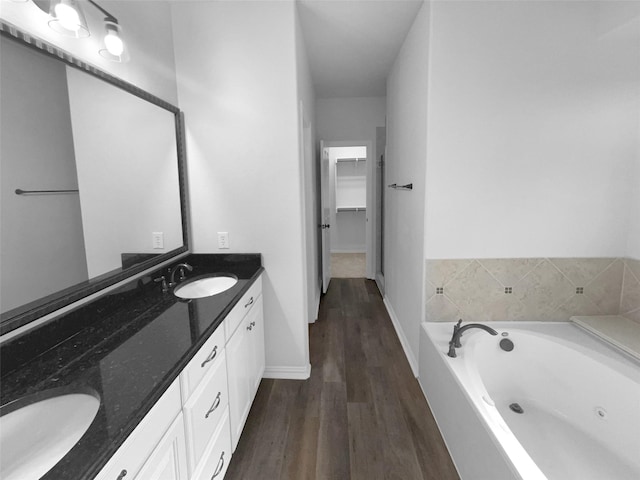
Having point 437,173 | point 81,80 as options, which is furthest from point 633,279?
point 81,80

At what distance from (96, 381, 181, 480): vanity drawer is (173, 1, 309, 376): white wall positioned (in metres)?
1.27

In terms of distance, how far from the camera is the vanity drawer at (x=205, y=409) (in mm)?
1118

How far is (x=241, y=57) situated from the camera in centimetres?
204

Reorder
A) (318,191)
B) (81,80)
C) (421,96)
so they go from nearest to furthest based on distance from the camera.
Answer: (81,80)
(421,96)
(318,191)

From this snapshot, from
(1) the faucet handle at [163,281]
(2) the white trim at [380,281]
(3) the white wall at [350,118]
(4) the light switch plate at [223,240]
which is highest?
(3) the white wall at [350,118]

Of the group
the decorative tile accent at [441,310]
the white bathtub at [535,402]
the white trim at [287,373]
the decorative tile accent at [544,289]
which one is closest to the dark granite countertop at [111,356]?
the white trim at [287,373]

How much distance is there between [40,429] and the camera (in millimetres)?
834

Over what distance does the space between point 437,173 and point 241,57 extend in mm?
1517

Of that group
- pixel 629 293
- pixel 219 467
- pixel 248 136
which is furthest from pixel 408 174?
pixel 219 467

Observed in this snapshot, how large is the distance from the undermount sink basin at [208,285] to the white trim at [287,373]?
797 mm

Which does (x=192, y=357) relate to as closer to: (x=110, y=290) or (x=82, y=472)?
(x=82, y=472)

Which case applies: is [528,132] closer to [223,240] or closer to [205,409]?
[223,240]

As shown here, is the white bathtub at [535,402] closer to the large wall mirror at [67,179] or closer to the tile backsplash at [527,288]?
the tile backsplash at [527,288]

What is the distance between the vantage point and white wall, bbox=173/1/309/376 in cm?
202
